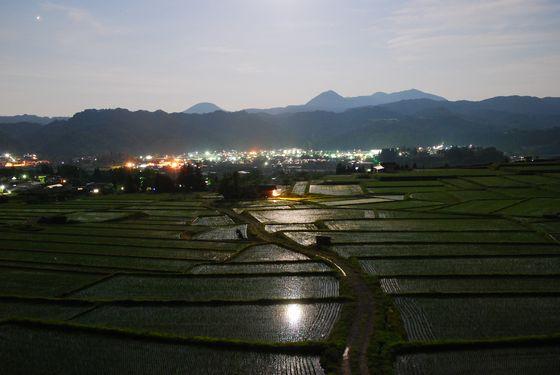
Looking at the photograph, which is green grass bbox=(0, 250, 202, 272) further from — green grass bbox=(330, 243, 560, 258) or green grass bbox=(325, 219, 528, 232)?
green grass bbox=(325, 219, 528, 232)

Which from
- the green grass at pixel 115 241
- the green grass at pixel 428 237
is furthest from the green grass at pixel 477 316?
the green grass at pixel 115 241

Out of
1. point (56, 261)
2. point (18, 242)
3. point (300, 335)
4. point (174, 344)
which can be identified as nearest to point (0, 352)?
point (174, 344)

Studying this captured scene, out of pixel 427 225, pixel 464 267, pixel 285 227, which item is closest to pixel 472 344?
pixel 464 267

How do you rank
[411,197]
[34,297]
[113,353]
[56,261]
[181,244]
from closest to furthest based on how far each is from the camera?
[113,353] → [34,297] → [56,261] → [181,244] → [411,197]

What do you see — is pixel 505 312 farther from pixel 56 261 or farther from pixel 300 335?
pixel 56 261

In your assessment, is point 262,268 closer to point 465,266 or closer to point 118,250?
point 465,266

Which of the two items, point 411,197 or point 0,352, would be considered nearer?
point 0,352

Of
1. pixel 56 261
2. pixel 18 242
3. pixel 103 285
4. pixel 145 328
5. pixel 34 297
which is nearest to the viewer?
pixel 145 328
